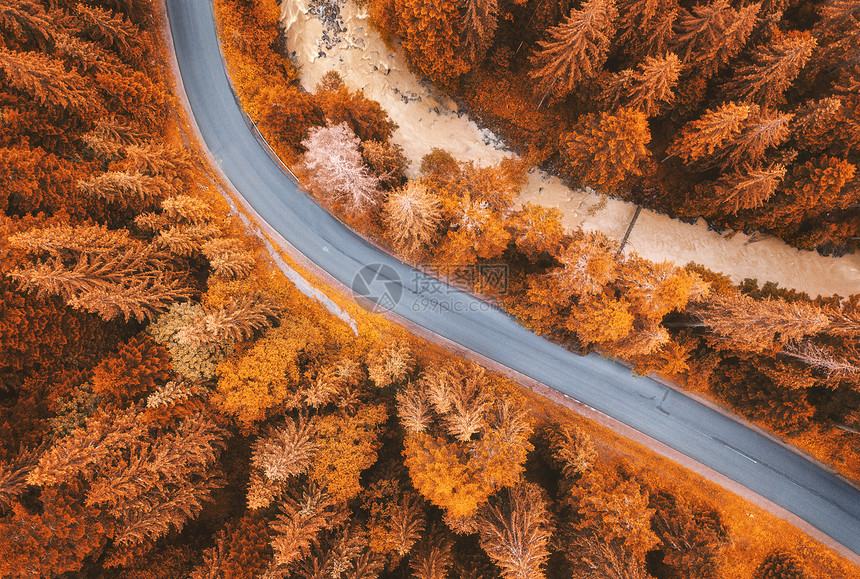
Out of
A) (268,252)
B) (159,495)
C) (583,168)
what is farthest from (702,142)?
(159,495)

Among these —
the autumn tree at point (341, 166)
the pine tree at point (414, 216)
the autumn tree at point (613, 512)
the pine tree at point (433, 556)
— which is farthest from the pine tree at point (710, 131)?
the pine tree at point (433, 556)

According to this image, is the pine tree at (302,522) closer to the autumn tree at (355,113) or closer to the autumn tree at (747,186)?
the autumn tree at (355,113)

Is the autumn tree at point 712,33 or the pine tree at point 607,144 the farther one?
the pine tree at point 607,144

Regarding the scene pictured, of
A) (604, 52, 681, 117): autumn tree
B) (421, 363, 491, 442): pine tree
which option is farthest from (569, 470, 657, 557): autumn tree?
(604, 52, 681, 117): autumn tree

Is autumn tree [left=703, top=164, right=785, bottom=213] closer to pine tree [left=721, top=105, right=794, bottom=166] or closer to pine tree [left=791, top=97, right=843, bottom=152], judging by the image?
pine tree [left=721, top=105, right=794, bottom=166]

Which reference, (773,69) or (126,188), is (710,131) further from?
(126,188)

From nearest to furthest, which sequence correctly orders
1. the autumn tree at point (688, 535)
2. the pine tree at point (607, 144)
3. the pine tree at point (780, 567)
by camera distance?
the pine tree at point (607, 144) < the autumn tree at point (688, 535) < the pine tree at point (780, 567)
